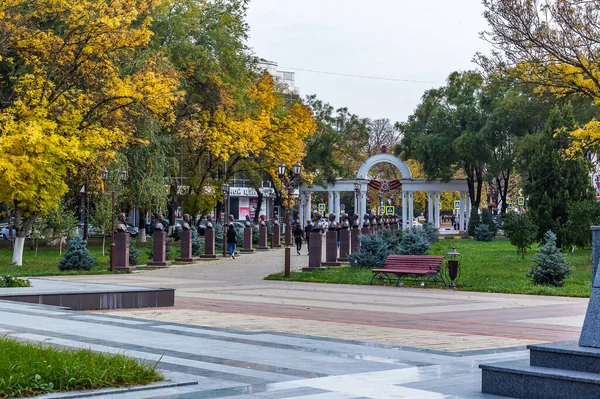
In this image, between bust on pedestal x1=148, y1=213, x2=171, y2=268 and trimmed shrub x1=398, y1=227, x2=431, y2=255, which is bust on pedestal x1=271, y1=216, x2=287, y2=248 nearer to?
bust on pedestal x1=148, y1=213, x2=171, y2=268

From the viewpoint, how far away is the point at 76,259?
3269 centimetres

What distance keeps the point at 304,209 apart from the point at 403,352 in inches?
2468

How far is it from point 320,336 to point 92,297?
7052mm

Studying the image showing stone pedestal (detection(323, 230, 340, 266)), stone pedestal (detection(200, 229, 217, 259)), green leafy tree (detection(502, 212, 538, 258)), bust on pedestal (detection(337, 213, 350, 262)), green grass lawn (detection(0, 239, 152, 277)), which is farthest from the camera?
stone pedestal (detection(200, 229, 217, 259))

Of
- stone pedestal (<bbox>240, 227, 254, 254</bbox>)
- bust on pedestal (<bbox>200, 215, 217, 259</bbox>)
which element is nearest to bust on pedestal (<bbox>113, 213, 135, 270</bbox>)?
bust on pedestal (<bbox>200, 215, 217, 259</bbox>)

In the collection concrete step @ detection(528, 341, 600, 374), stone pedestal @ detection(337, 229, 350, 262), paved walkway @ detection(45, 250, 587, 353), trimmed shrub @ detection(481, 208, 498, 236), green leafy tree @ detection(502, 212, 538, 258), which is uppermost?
trimmed shrub @ detection(481, 208, 498, 236)

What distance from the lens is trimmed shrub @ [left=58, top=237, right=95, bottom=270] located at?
32.7 m

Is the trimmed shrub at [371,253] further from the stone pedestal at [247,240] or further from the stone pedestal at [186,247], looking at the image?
the stone pedestal at [247,240]

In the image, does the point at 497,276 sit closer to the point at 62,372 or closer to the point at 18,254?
the point at 18,254

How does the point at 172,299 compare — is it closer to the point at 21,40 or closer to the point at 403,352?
the point at 403,352

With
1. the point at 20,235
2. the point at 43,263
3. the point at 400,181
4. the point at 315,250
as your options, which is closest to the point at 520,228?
the point at 315,250

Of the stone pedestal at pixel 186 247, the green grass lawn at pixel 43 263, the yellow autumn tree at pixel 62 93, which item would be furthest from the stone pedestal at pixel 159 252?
the yellow autumn tree at pixel 62 93

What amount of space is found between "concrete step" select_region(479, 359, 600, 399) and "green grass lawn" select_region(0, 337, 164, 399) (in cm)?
295

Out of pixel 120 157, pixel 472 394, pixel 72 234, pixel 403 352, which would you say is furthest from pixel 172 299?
pixel 72 234
